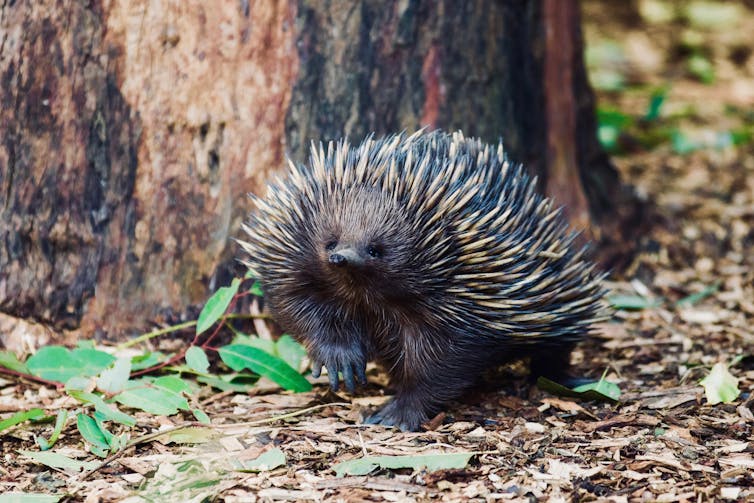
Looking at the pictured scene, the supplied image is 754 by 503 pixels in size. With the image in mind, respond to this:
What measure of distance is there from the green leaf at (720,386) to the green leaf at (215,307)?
95.6 inches

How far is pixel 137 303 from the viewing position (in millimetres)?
5418

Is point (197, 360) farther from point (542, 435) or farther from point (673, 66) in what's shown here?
point (673, 66)

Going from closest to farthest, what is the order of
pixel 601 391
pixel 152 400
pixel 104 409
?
pixel 104 409 → pixel 152 400 → pixel 601 391

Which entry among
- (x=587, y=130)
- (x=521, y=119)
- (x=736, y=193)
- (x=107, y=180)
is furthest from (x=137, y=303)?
(x=736, y=193)

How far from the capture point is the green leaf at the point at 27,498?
3770 millimetres

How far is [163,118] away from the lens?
5.29m

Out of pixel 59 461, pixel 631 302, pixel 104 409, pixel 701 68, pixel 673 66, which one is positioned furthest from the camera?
pixel 673 66

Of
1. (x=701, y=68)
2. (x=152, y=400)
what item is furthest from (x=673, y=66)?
(x=152, y=400)

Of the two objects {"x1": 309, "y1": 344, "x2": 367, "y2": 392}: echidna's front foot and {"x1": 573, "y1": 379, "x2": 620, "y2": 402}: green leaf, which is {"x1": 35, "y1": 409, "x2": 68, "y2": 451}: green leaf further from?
{"x1": 573, "y1": 379, "x2": 620, "y2": 402}: green leaf

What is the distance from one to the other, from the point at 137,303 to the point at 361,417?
1529 mm

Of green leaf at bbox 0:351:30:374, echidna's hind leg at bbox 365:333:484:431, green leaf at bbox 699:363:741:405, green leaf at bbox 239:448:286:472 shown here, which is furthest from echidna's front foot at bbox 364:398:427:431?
green leaf at bbox 0:351:30:374

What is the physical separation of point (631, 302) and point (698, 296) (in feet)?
1.90

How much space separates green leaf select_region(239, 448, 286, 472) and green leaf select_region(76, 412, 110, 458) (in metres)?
0.67

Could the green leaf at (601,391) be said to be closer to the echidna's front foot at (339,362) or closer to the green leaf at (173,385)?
the echidna's front foot at (339,362)
